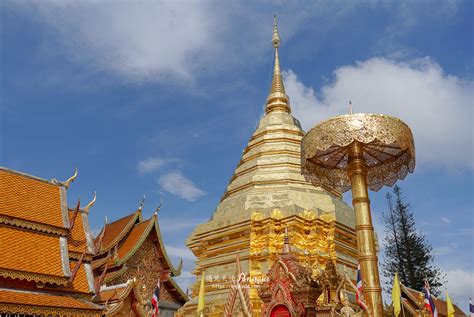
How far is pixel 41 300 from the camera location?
983cm

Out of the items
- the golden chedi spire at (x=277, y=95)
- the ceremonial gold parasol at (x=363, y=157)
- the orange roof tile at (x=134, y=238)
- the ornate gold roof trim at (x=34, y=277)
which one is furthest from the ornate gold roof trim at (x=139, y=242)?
the ceremonial gold parasol at (x=363, y=157)

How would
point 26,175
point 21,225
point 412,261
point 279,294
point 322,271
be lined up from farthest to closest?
point 412,261
point 26,175
point 21,225
point 279,294
point 322,271

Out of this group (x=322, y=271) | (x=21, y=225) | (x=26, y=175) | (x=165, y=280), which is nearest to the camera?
(x=322, y=271)

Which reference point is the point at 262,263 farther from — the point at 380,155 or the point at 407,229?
the point at 407,229

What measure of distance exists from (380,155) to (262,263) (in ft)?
18.8

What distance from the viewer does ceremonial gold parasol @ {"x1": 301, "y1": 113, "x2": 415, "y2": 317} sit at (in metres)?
6.29

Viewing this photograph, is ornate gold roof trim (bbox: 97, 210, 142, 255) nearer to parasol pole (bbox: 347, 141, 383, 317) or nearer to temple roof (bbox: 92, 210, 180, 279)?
temple roof (bbox: 92, 210, 180, 279)

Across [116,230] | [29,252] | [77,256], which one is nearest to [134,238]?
[116,230]

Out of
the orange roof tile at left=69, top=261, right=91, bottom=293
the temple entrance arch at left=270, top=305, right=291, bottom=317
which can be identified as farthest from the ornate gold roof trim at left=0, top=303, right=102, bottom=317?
the temple entrance arch at left=270, top=305, right=291, bottom=317

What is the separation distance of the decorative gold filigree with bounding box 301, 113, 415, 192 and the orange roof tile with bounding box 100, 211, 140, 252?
10.1 meters

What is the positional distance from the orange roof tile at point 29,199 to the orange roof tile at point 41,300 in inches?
70.0

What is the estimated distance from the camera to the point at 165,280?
16.6 m

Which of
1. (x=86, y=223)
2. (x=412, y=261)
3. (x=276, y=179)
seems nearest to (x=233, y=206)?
(x=276, y=179)

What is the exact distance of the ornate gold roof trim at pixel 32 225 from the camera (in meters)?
10.4
